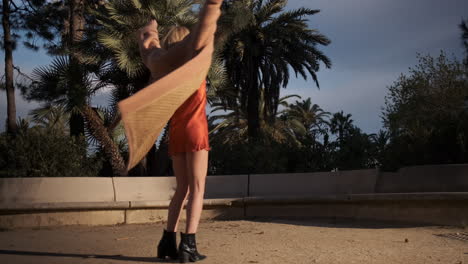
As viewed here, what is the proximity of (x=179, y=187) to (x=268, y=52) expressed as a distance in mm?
15297

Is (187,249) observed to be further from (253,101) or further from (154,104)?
(253,101)

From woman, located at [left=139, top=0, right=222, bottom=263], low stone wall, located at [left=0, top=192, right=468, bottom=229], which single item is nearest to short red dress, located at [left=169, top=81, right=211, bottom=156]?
woman, located at [left=139, top=0, right=222, bottom=263]

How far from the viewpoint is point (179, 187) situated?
3.46 meters

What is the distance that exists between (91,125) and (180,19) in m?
4.10

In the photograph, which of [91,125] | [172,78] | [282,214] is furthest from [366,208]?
[91,125]

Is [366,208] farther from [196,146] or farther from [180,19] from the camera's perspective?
[180,19]

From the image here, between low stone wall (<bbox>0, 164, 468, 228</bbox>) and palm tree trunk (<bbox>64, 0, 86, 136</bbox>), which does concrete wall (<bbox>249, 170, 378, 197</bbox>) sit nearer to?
low stone wall (<bbox>0, 164, 468, 228</bbox>)

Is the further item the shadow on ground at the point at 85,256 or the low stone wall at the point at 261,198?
the low stone wall at the point at 261,198

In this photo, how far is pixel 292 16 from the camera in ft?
57.7

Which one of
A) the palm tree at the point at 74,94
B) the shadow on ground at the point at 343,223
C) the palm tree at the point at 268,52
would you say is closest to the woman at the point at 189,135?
the shadow on ground at the point at 343,223

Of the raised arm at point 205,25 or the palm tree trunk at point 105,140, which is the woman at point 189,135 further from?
the palm tree trunk at point 105,140

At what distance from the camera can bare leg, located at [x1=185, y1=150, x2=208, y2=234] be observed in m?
3.26

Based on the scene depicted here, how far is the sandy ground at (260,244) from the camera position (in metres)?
3.53

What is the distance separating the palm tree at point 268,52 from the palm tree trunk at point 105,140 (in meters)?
6.32
